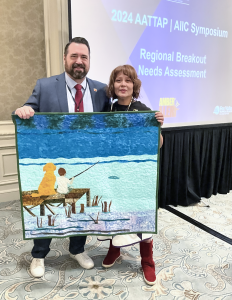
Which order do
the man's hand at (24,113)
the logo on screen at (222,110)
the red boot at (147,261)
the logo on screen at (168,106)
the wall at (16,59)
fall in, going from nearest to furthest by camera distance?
the man's hand at (24,113)
the red boot at (147,261)
the wall at (16,59)
the logo on screen at (168,106)
the logo on screen at (222,110)

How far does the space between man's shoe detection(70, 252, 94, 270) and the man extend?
0.77 feet

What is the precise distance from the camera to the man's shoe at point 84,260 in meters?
1.62

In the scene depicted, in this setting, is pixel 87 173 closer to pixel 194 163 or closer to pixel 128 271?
pixel 128 271

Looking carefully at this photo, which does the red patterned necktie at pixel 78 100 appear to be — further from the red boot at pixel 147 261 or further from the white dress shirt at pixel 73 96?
the red boot at pixel 147 261

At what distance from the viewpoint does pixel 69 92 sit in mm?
1472

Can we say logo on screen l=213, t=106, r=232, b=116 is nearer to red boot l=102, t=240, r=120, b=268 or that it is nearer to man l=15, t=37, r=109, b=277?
man l=15, t=37, r=109, b=277

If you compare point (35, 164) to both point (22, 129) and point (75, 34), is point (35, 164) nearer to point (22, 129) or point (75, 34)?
point (22, 129)

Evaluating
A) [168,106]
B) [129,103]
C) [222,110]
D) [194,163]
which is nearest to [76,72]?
[129,103]

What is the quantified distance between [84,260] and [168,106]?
1750mm

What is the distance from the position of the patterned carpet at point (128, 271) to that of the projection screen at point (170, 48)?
1.27 m

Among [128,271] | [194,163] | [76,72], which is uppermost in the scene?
[76,72]

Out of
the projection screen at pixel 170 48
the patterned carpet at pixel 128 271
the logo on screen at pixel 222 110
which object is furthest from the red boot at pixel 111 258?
the logo on screen at pixel 222 110

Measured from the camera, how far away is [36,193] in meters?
1.36

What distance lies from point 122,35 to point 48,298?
2144 millimetres
